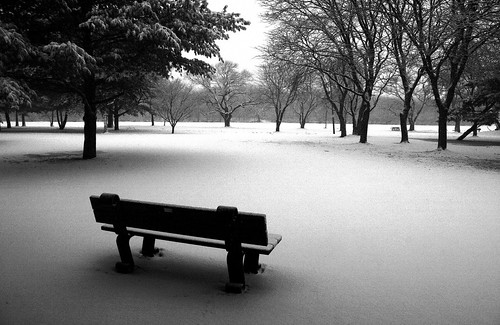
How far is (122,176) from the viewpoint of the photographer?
916 centimetres

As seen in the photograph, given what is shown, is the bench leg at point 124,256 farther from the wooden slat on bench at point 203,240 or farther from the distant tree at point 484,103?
the distant tree at point 484,103

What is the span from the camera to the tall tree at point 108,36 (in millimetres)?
8836

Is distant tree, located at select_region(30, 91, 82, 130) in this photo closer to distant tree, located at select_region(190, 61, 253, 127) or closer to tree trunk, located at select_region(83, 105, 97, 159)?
tree trunk, located at select_region(83, 105, 97, 159)

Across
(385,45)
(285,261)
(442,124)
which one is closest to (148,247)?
(285,261)

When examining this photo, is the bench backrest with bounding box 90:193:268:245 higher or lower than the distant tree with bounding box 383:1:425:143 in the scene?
lower

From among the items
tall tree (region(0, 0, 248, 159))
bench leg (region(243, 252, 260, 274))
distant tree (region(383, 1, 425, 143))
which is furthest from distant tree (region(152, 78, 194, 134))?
bench leg (region(243, 252, 260, 274))

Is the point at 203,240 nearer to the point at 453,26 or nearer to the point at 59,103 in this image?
the point at 453,26

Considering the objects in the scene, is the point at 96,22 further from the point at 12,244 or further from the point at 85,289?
the point at 85,289

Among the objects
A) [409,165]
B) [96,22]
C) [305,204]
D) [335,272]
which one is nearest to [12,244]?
[335,272]

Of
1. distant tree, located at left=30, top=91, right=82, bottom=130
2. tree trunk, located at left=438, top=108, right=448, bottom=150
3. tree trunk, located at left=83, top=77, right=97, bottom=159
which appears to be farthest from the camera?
distant tree, located at left=30, top=91, right=82, bottom=130

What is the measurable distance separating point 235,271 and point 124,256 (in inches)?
47.7

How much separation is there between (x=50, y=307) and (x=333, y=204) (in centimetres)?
493

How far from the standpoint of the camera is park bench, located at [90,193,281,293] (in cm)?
289

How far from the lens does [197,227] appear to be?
3059 millimetres
